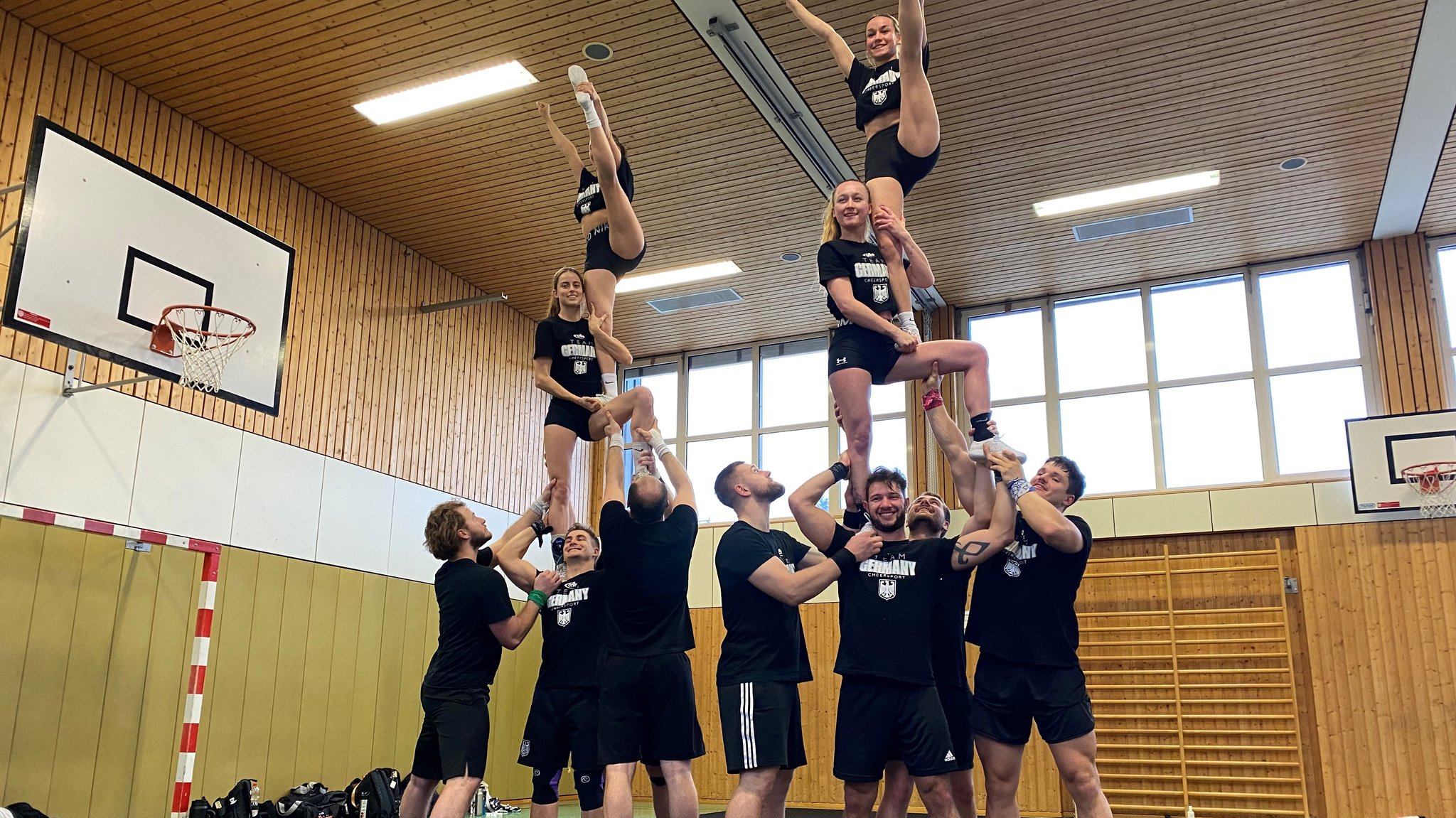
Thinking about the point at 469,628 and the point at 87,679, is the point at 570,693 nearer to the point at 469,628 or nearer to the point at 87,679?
the point at 469,628

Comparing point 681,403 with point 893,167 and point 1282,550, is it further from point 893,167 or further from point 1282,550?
point 893,167

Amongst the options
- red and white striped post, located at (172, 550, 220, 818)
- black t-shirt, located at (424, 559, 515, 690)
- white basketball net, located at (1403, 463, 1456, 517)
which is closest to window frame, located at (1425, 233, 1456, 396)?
white basketball net, located at (1403, 463, 1456, 517)

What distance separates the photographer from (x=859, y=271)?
18.1ft

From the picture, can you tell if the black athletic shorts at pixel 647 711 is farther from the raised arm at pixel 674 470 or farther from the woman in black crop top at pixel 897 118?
the woman in black crop top at pixel 897 118

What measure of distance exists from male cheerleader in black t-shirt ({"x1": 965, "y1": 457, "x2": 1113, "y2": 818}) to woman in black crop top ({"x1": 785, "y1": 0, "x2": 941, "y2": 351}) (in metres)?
1.15

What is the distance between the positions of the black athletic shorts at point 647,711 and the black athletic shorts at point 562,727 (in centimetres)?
53

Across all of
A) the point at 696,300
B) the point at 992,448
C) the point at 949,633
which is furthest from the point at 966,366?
the point at 696,300

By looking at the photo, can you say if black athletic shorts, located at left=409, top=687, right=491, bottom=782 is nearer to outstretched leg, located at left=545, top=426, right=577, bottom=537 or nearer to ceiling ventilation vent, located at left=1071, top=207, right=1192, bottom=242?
outstretched leg, located at left=545, top=426, right=577, bottom=537

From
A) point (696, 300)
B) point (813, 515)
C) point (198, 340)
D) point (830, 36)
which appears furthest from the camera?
point (696, 300)

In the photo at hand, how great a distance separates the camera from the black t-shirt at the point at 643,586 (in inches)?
210

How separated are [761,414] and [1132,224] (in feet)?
19.3

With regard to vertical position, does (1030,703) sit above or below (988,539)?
below

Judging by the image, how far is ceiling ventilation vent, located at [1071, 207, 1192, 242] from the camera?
491 inches

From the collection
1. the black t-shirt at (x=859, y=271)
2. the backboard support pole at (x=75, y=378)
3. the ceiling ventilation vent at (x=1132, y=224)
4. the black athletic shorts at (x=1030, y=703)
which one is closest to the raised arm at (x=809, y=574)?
the black athletic shorts at (x=1030, y=703)
